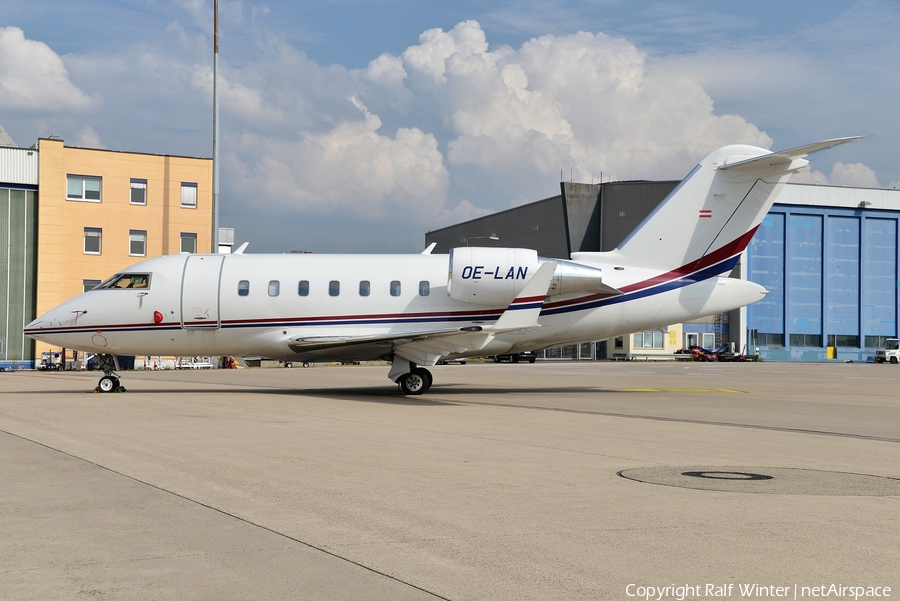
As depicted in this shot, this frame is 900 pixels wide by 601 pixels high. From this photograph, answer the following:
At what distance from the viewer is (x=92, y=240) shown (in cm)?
5584

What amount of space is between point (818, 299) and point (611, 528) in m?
87.7

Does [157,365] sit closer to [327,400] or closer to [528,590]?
[327,400]

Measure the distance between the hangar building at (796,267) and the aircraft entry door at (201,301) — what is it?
62873 mm

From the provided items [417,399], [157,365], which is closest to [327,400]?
[417,399]

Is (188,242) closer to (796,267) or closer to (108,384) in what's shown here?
(108,384)

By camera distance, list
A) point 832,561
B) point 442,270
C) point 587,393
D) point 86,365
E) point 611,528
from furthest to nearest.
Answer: point 86,365
point 587,393
point 442,270
point 611,528
point 832,561

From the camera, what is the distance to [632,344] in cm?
8325

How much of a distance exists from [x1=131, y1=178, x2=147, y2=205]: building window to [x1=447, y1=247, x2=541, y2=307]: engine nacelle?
127ft

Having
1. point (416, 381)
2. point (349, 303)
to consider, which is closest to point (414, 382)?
point (416, 381)

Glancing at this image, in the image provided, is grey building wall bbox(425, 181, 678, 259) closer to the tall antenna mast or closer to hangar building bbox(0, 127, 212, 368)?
hangar building bbox(0, 127, 212, 368)

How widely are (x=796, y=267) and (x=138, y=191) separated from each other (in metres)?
61.8

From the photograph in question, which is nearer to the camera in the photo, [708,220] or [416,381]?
[416,381]
